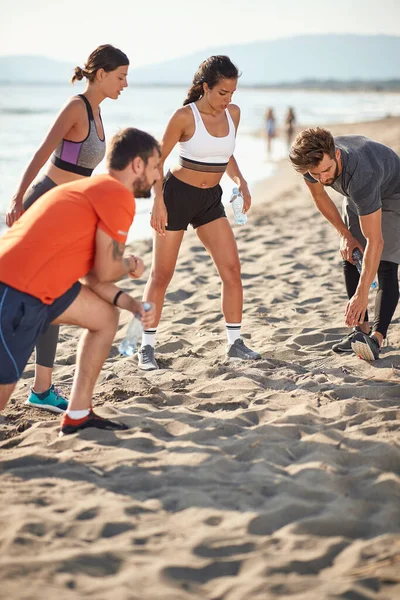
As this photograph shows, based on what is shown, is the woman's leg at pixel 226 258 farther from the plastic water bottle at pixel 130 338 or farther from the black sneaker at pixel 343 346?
the plastic water bottle at pixel 130 338

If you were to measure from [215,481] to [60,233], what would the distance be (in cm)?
127

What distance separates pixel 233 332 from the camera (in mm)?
4668

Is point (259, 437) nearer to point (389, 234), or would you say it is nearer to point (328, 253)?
point (389, 234)

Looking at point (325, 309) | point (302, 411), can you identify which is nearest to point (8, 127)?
point (325, 309)

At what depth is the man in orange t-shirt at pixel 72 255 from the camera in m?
2.95

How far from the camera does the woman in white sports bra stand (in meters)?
4.34

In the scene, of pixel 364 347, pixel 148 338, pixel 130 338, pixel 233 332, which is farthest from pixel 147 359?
pixel 364 347

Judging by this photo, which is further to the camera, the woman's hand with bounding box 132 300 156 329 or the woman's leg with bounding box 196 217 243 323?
the woman's leg with bounding box 196 217 243 323

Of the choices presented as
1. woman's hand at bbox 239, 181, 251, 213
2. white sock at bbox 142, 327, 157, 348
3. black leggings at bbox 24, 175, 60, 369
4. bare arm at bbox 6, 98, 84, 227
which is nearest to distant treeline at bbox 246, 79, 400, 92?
woman's hand at bbox 239, 181, 251, 213

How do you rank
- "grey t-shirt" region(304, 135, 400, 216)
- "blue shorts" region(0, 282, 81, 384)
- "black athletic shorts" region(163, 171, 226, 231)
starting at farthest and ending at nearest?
"black athletic shorts" region(163, 171, 226, 231) → "grey t-shirt" region(304, 135, 400, 216) → "blue shorts" region(0, 282, 81, 384)

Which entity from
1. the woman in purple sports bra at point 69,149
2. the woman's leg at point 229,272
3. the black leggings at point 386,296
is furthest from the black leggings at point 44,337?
the black leggings at point 386,296

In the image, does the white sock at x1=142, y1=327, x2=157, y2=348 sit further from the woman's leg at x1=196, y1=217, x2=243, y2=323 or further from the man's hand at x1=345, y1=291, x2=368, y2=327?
the man's hand at x1=345, y1=291, x2=368, y2=327

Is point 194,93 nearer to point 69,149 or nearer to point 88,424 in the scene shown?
point 69,149

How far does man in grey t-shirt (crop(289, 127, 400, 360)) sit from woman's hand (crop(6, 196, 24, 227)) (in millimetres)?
1569
